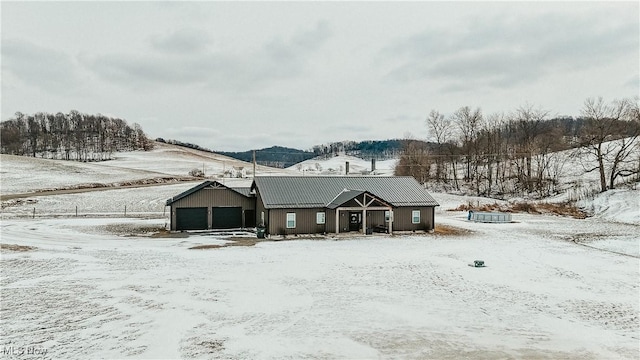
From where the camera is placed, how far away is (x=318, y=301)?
1455 centimetres

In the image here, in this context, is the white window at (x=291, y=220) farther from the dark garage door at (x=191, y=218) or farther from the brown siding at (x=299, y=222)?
the dark garage door at (x=191, y=218)

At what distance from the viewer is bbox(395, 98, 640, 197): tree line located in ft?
173

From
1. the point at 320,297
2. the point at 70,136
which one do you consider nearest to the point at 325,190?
the point at 320,297

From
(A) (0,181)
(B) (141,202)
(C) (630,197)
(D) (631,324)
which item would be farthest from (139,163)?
(D) (631,324)

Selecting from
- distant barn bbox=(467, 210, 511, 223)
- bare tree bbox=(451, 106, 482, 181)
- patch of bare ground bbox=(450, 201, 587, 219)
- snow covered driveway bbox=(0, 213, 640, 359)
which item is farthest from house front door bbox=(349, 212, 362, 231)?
bare tree bbox=(451, 106, 482, 181)

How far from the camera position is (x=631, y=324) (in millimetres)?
12641

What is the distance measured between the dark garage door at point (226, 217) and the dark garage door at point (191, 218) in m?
0.81

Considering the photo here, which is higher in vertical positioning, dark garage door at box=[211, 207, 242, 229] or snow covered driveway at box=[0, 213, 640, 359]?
dark garage door at box=[211, 207, 242, 229]

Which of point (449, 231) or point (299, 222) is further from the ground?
point (299, 222)

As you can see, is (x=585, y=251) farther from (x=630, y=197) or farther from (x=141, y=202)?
(x=141, y=202)

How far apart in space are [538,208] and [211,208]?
3744 cm

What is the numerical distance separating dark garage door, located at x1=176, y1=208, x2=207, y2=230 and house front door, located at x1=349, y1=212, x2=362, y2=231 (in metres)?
12.2

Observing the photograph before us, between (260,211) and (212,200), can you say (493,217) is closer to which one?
(260,211)

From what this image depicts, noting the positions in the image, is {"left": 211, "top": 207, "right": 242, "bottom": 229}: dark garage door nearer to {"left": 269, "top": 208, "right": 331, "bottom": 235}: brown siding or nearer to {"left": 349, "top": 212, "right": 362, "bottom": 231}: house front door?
{"left": 269, "top": 208, "right": 331, "bottom": 235}: brown siding
